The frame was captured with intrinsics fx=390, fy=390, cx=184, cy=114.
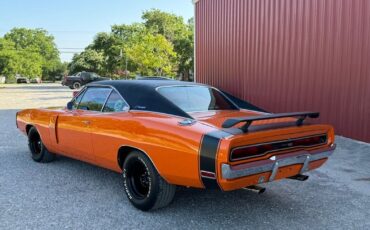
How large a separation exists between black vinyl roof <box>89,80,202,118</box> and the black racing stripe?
1.96ft

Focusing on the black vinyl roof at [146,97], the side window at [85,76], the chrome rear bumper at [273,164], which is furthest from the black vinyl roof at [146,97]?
the side window at [85,76]

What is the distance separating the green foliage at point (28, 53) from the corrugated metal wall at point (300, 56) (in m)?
65.1

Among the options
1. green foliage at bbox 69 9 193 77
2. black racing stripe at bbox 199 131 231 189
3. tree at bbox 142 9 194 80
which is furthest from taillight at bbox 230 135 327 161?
tree at bbox 142 9 194 80

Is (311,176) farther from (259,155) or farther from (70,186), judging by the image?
(70,186)

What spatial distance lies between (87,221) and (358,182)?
3304mm

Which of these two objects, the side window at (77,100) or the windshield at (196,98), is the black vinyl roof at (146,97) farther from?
the side window at (77,100)

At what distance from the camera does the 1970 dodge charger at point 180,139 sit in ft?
10.3

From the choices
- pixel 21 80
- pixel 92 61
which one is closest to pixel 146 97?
pixel 92 61

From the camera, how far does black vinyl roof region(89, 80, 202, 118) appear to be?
3.84m

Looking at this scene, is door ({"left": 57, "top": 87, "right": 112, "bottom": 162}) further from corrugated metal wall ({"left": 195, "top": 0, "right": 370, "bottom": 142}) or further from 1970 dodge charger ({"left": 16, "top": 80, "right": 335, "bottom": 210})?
corrugated metal wall ({"left": 195, "top": 0, "right": 370, "bottom": 142})

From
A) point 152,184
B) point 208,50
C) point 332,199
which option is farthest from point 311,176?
point 208,50

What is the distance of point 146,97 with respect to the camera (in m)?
4.08

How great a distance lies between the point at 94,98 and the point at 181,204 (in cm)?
177

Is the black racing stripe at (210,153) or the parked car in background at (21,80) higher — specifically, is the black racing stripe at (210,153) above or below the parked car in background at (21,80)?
above
